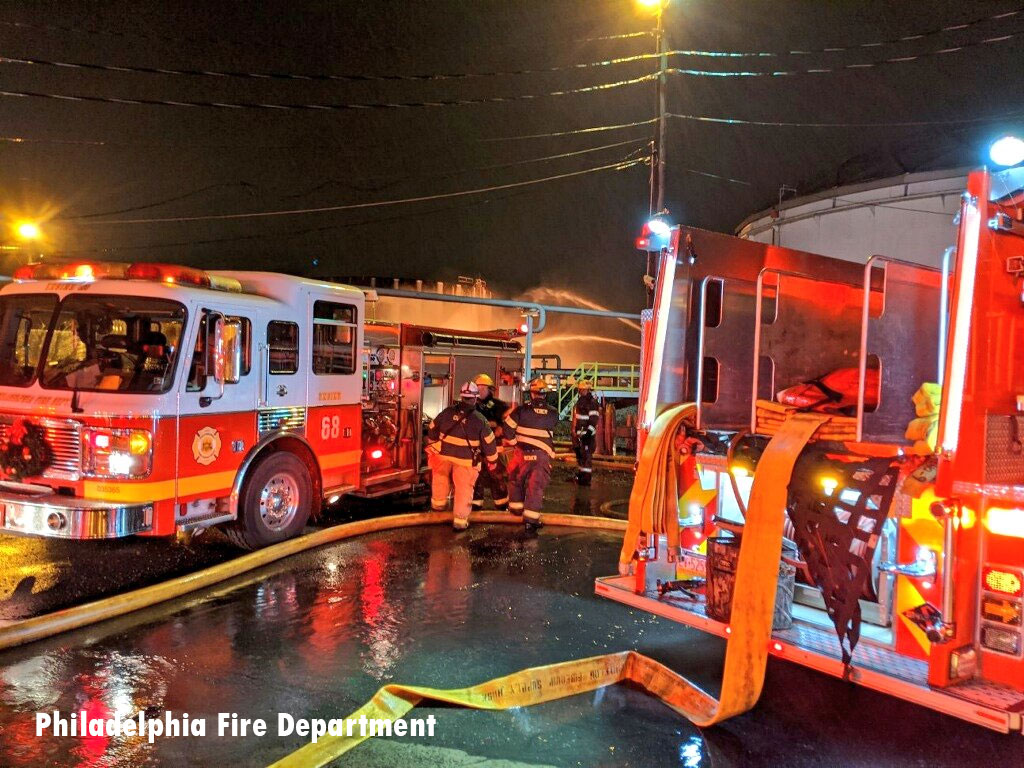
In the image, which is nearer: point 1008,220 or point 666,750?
point 1008,220

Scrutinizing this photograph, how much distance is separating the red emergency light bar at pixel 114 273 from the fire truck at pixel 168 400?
0.01 m

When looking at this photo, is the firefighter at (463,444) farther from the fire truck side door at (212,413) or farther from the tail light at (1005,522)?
the tail light at (1005,522)

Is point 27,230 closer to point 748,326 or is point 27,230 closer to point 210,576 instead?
point 210,576

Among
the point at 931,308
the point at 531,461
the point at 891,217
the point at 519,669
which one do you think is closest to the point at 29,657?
the point at 519,669

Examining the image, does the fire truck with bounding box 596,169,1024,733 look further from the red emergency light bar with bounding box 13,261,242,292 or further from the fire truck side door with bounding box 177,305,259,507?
the red emergency light bar with bounding box 13,261,242,292

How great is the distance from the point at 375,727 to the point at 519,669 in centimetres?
106

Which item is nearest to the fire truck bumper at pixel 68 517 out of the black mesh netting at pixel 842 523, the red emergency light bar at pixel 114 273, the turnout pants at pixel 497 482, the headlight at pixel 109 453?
the headlight at pixel 109 453

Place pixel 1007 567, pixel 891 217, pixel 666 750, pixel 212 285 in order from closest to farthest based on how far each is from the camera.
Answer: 1. pixel 1007 567
2. pixel 666 750
3. pixel 212 285
4. pixel 891 217

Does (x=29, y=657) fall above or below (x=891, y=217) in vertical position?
below

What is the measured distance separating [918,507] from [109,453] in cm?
524

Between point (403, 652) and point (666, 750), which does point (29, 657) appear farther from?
point (666, 750)

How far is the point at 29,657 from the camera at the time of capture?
4.29 metres

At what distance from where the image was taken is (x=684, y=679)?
3.98 m

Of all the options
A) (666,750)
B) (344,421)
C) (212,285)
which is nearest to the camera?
(666,750)
